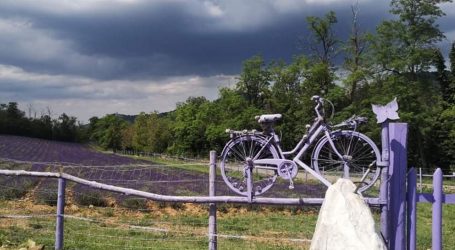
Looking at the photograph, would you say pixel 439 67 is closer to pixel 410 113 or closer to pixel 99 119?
pixel 410 113

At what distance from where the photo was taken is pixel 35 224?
10.5 meters

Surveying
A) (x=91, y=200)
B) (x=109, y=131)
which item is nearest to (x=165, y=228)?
(x=91, y=200)

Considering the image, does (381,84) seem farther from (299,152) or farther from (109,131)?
(109,131)

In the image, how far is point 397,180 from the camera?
5066mm

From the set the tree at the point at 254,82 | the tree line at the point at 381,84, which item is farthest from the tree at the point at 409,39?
the tree at the point at 254,82

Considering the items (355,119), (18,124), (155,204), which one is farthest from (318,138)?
(18,124)

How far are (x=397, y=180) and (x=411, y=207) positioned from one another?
0.29 meters

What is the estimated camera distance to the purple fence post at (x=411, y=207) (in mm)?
5035

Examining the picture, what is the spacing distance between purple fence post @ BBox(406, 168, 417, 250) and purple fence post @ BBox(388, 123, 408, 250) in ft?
0.20

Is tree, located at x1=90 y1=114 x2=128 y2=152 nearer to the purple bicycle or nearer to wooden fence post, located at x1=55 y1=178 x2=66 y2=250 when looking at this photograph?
wooden fence post, located at x1=55 y1=178 x2=66 y2=250

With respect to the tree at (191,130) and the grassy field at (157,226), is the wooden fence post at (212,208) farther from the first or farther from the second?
the tree at (191,130)

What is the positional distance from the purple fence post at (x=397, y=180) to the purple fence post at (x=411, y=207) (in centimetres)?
6

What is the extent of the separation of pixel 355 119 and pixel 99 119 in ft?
→ 435

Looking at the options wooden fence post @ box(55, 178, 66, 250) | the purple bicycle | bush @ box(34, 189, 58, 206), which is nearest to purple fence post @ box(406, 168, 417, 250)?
the purple bicycle
